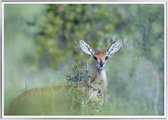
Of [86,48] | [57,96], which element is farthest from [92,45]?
[57,96]

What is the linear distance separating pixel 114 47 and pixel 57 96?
330mm

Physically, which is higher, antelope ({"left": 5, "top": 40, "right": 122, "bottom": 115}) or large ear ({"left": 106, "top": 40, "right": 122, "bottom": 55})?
large ear ({"left": 106, "top": 40, "right": 122, "bottom": 55})

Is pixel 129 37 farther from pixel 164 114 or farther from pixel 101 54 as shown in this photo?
pixel 164 114

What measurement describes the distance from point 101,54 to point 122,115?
283 millimetres

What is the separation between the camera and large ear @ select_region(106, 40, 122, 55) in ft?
5.33

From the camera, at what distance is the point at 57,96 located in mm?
1621

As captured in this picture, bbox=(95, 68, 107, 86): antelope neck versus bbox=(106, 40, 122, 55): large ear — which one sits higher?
bbox=(106, 40, 122, 55): large ear

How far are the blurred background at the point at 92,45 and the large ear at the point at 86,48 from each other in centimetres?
2

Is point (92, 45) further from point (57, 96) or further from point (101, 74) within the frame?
point (57, 96)

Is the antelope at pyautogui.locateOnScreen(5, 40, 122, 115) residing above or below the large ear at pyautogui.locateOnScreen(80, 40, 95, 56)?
below

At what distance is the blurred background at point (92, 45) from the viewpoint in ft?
5.31

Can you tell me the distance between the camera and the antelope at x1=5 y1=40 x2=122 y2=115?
1.61 metres

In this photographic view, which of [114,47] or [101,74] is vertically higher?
[114,47]

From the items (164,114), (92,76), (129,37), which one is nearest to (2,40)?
(92,76)
